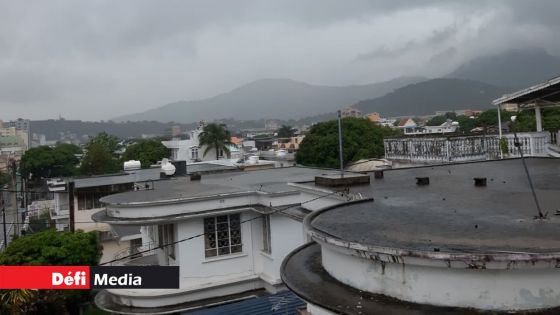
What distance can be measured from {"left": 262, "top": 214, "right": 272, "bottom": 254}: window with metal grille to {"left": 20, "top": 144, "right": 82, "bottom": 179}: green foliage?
6339 cm

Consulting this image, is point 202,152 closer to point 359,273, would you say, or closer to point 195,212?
point 195,212

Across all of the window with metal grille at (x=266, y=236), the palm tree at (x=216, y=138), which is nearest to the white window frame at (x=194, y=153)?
the palm tree at (x=216, y=138)

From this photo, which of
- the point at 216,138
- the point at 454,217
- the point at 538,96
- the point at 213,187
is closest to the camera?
the point at 454,217

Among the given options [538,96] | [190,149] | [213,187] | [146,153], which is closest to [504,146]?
[538,96]

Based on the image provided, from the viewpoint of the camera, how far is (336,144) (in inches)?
2005

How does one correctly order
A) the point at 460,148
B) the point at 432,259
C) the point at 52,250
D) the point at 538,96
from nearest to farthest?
the point at 432,259 → the point at 538,96 → the point at 460,148 → the point at 52,250

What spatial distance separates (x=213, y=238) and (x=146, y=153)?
5410 centimetres

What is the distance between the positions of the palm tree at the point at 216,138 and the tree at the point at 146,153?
21.4 feet

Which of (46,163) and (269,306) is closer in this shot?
(269,306)

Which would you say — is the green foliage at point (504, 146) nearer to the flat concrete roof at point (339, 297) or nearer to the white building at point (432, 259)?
the white building at point (432, 259)

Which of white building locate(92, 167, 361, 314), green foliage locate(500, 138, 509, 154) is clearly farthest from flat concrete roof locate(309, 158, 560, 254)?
green foliage locate(500, 138, 509, 154)

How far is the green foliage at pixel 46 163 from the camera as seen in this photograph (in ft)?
229

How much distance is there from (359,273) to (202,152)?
62.0 meters

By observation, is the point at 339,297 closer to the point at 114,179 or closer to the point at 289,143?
the point at 114,179
